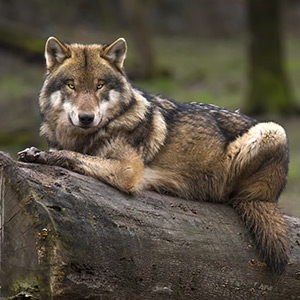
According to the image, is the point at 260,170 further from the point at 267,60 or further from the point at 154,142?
the point at 267,60

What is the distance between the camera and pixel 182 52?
1056 inches

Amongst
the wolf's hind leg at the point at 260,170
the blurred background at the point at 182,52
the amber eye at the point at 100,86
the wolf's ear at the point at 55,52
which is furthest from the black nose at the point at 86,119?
the blurred background at the point at 182,52

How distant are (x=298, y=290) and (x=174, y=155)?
6.05ft

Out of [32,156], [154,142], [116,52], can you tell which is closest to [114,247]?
[32,156]

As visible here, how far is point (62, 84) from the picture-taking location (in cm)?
574

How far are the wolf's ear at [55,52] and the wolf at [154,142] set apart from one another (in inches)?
0.4

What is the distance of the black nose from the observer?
5500 mm

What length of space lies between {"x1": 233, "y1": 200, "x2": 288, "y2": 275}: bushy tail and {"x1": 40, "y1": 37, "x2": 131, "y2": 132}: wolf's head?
167 centimetres

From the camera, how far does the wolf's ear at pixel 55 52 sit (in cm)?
587

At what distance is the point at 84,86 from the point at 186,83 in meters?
17.2

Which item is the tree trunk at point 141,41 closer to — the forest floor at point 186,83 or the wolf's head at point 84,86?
the forest floor at point 186,83

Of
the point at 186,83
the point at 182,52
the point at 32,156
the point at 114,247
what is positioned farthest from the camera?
the point at 182,52

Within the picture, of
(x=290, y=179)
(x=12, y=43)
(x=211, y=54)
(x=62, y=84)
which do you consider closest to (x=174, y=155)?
(x=62, y=84)

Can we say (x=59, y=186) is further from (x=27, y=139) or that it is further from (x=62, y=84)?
(x=27, y=139)
